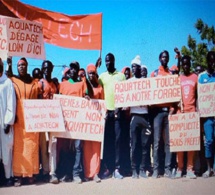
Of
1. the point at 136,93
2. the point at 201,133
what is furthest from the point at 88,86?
the point at 201,133

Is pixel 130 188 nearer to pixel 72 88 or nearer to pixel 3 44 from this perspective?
pixel 72 88

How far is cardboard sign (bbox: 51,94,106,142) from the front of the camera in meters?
3.74

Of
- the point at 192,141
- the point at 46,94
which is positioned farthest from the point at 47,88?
the point at 192,141

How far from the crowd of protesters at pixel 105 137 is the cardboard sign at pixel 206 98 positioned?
0.21ft

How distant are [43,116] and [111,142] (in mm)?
910

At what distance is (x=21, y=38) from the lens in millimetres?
3822

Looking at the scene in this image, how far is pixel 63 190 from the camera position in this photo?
131 inches

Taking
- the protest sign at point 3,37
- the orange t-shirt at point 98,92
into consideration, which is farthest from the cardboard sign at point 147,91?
the protest sign at point 3,37

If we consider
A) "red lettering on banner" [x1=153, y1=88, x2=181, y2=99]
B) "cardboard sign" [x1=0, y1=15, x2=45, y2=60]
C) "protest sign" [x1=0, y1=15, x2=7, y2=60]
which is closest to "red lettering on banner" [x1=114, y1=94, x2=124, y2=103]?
"red lettering on banner" [x1=153, y1=88, x2=181, y2=99]

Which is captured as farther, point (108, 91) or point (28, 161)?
point (108, 91)

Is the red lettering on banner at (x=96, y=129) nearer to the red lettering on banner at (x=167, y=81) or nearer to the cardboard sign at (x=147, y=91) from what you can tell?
the cardboard sign at (x=147, y=91)

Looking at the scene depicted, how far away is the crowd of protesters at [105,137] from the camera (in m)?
3.53

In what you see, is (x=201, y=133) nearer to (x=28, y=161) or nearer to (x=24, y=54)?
(x=28, y=161)

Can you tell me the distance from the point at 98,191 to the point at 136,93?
1191 mm
